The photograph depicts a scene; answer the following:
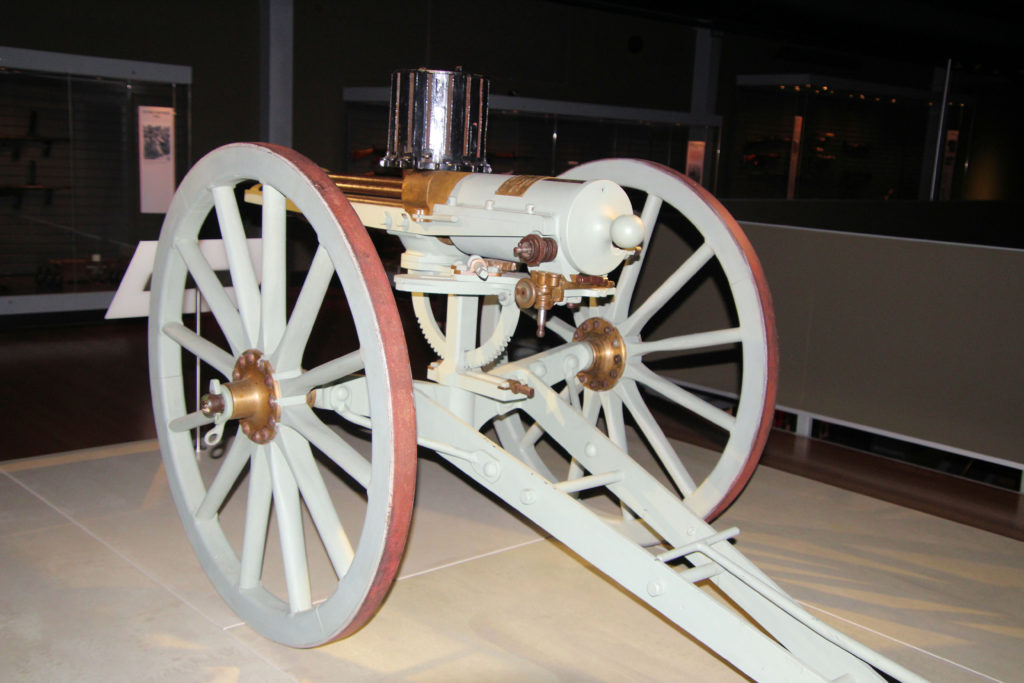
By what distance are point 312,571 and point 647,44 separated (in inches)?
351

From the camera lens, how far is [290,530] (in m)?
2.24

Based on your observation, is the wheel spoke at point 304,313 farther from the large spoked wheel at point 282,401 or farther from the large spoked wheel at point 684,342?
the large spoked wheel at point 684,342

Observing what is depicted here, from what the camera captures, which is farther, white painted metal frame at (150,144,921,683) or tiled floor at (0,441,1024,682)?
tiled floor at (0,441,1024,682)

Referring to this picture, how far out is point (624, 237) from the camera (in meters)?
2.28

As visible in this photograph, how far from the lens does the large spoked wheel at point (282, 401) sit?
1891mm

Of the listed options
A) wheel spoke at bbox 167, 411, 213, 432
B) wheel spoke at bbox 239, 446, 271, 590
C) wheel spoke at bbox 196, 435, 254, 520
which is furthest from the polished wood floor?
wheel spoke at bbox 239, 446, 271, 590

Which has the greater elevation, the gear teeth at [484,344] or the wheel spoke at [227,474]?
the gear teeth at [484,344]

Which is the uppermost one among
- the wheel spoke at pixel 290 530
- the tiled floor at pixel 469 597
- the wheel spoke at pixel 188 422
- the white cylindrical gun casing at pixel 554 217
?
the white cylindrical gun casing at pixel 554 217

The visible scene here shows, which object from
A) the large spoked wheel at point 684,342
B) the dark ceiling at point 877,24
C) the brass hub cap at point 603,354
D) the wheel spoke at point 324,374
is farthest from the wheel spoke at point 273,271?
the dark ceiling at point 877,24

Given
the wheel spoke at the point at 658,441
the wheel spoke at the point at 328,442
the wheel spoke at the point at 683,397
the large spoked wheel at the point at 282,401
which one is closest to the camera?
the large spoked wheel at the point at 282,401

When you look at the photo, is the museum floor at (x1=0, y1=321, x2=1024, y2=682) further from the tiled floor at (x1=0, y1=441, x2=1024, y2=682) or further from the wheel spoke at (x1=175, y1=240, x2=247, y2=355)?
the wheel spoke at (x1=175, y1=240, x2=247, y2=355)

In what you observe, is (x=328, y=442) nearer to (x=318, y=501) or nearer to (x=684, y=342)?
(x=318, y=501)

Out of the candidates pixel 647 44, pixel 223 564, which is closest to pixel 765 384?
pixel 223 564

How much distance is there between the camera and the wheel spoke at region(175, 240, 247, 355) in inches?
94.6
